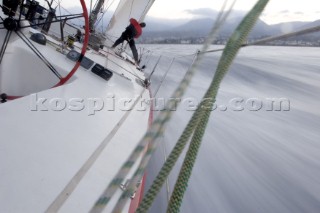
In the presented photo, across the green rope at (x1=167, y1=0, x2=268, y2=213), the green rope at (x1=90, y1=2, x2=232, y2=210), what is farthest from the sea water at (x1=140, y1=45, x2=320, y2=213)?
the green rope at (x1=90, y1=2, x2=232, y2=210)

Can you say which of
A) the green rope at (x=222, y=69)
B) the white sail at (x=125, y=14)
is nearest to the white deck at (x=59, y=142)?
the green rope at (x=222, y=69)

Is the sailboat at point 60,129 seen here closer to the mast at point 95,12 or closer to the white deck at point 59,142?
the white deck at point 59,142

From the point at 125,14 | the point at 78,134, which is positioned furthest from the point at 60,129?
the point at 125,14

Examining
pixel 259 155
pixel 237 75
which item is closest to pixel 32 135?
pixel 259 155

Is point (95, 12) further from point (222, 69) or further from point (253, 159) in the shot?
point (222, 69)

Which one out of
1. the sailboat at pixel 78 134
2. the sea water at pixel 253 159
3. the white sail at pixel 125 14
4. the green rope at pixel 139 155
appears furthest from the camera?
the white sail at pixel 125 14

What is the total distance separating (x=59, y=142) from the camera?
138 centimetres

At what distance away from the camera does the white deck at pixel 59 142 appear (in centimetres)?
106

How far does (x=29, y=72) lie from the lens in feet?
8.04

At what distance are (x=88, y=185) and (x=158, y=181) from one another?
0.62 metres

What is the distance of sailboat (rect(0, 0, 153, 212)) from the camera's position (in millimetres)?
1077

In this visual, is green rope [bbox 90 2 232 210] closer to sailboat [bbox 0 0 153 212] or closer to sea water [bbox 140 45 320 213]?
sailboat [bbox 0 0 153 212]

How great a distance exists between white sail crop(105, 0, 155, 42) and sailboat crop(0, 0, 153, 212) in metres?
4.29

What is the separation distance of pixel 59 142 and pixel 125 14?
620 cm
